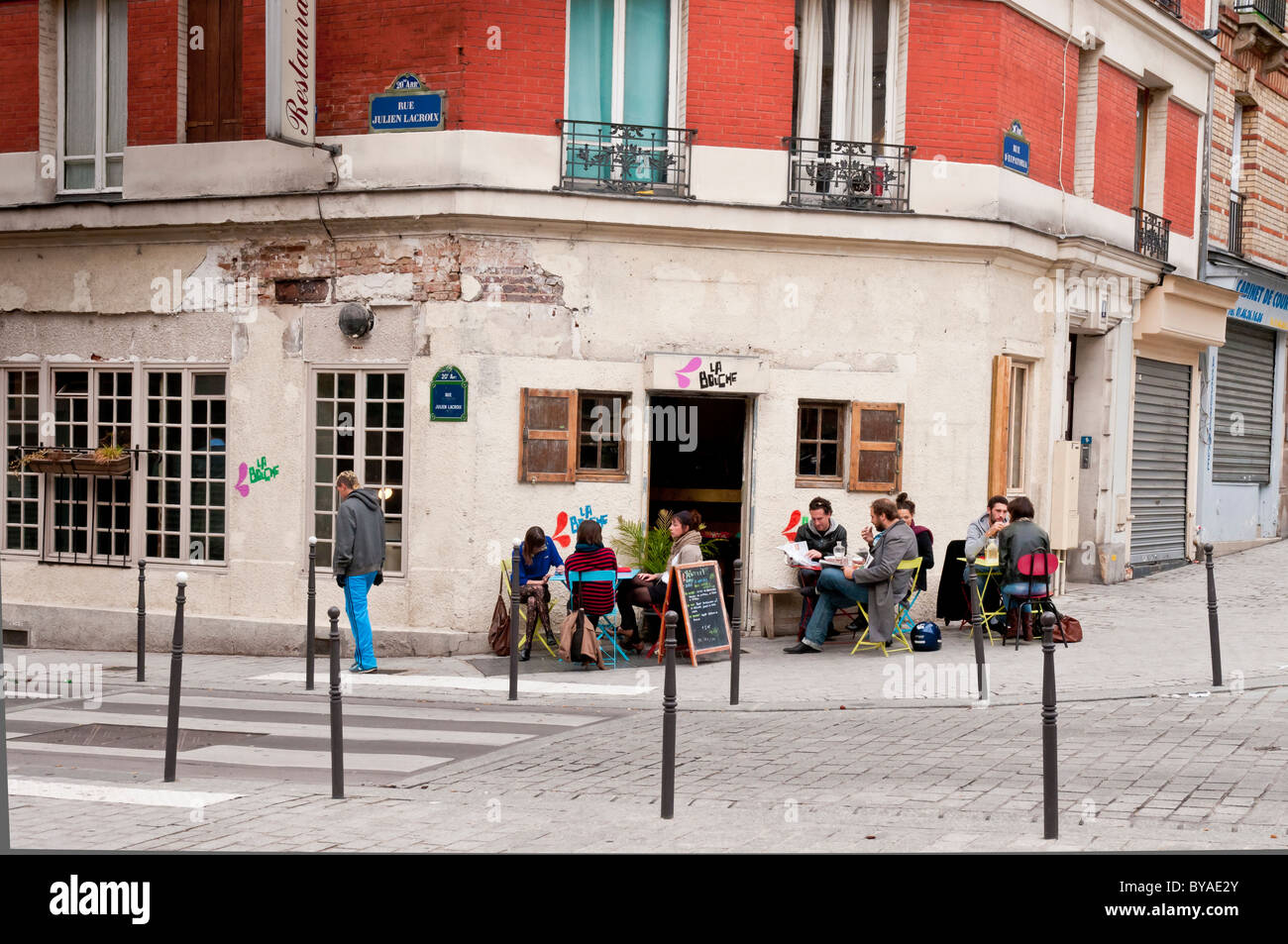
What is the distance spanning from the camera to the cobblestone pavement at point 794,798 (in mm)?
6801

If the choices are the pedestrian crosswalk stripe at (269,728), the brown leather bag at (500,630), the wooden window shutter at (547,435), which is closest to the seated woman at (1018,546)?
the wooden window shutter at (547,435)

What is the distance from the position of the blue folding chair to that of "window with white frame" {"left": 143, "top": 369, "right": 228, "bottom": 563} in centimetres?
428

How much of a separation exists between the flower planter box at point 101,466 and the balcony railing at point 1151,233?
13.3 meters

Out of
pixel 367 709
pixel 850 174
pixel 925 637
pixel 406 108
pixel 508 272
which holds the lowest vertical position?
pixel 367 709

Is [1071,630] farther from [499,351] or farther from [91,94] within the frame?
[91,94]

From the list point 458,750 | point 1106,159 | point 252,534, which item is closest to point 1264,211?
point 1106,159

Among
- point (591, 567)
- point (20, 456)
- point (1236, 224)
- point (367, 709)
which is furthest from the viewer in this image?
point (1236, 224)

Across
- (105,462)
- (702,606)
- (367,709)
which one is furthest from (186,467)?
(702,606)

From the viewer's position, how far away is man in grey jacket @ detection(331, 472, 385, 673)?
1264 centimetres

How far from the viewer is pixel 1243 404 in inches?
886

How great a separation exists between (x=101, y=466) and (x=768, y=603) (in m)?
7.63

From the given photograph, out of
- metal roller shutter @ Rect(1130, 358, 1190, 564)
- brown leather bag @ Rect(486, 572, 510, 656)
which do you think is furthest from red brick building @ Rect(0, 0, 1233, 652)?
metal roller shutter @ Rect(1130, 358, 1190, 564)

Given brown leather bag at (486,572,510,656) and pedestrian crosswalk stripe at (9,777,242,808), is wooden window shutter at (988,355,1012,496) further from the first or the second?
pedestrian crosswalk stripe at (9,777,242,808)

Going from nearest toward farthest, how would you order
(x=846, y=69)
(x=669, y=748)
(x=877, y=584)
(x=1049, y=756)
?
1. (x=1049, y=756)
2. (x=669, y=748)
3. (x=877, y=584)
4. (x=846, y=69)
